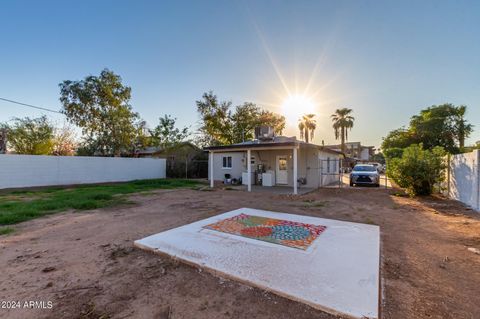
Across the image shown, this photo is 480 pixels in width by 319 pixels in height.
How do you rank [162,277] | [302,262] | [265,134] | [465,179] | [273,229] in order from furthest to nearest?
1. [265,134]
2. [465,179]
3. [273,229]
4. [302,262]
5. [162,277]

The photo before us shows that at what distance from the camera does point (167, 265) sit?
11.0ft

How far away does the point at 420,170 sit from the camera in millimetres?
9602

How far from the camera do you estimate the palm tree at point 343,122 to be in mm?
32844

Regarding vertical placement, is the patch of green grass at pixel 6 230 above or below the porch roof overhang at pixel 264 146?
below

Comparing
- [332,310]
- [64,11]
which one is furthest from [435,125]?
[64,11]

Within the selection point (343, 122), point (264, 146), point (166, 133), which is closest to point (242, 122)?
point (166, 133)

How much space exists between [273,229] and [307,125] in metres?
31.4

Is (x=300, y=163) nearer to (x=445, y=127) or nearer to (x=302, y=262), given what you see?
(x=302, y=262)

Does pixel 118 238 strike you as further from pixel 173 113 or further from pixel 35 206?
pixel 173 113

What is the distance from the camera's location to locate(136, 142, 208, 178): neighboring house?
68.0 ft

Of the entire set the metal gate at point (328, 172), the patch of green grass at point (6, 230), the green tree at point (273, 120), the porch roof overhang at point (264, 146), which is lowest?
the patch of green grass at point (6, 230)

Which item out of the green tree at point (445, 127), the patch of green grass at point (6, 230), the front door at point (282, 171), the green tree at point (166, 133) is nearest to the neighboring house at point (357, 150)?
the green tree at point (445, 127)

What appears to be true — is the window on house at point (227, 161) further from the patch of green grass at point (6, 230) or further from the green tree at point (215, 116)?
the patch of green grass at point (6, 230)

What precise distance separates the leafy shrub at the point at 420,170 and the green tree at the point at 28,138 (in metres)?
26.5
